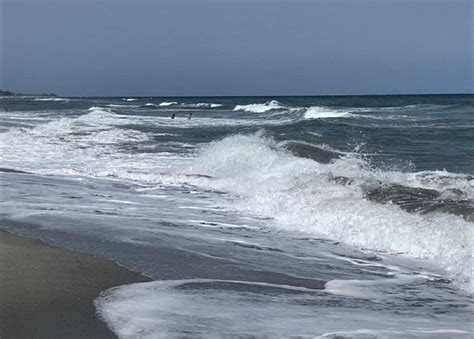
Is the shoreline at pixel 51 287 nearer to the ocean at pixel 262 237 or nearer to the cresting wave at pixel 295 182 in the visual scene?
the ocean at pixel 262 237

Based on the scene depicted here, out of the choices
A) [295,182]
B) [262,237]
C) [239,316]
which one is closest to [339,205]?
[262,237]

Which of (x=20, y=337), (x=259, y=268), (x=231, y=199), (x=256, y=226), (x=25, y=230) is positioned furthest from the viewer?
(x=231, y=199)

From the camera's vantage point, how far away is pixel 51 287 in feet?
17.5

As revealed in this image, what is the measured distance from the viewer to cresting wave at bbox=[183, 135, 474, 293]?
7.52 meters

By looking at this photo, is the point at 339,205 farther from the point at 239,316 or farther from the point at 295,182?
the point at 239,316

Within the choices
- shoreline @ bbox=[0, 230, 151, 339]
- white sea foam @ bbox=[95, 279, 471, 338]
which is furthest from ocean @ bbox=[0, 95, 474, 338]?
shoreline @ bbox=[0, 230, 151, 339]

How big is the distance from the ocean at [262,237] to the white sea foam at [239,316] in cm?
1

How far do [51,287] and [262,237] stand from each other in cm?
344

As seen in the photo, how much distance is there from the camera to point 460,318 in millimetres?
5074

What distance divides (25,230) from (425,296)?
4.52 m

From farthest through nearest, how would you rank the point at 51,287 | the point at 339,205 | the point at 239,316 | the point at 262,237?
the point at 339,205, the point at 262,237, the point at 51,287, the point at 239,316

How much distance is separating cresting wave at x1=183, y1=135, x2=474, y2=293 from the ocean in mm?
30

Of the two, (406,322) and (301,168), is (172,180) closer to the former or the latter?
(301,168)

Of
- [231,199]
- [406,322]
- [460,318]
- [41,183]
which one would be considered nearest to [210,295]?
[406,322]
